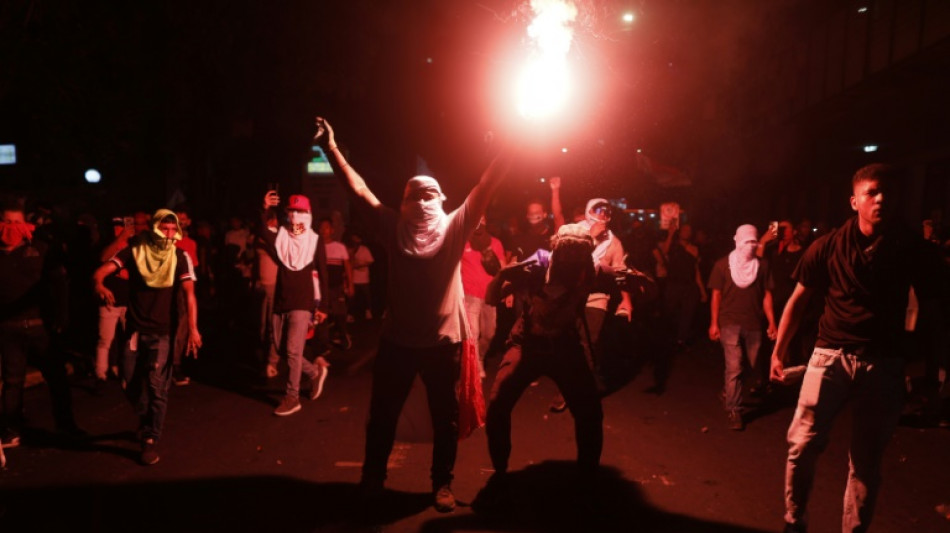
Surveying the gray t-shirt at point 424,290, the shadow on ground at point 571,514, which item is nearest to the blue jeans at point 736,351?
the shadow on ground at point 571,514

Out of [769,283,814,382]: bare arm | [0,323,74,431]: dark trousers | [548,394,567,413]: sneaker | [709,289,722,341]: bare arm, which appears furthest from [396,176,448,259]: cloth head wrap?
[709,289,722,341]: bare arm

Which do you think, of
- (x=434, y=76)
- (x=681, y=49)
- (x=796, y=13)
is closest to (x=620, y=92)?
(x=681, y=49)

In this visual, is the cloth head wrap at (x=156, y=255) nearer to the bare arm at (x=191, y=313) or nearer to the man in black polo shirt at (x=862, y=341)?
the bare arm at (x=191, y=313)

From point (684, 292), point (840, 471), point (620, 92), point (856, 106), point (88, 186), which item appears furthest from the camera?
point (88, 186)

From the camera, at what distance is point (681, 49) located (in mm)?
23203

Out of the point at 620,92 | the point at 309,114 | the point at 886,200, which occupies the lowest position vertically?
the point at 886,200

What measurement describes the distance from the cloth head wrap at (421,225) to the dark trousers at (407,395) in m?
0.67

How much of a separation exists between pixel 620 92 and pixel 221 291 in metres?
16.8

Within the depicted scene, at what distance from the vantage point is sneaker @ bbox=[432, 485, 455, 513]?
466 centimetres

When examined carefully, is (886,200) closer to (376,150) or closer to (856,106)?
(856,106)

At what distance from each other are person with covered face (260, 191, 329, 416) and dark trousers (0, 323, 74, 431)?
6.45 ft

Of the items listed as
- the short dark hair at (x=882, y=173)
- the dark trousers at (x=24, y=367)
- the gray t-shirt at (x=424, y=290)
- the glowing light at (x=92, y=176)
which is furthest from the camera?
the glowing light at (x=92, y=176)

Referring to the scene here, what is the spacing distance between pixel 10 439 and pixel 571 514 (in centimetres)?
500

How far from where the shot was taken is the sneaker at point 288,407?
7098mm
